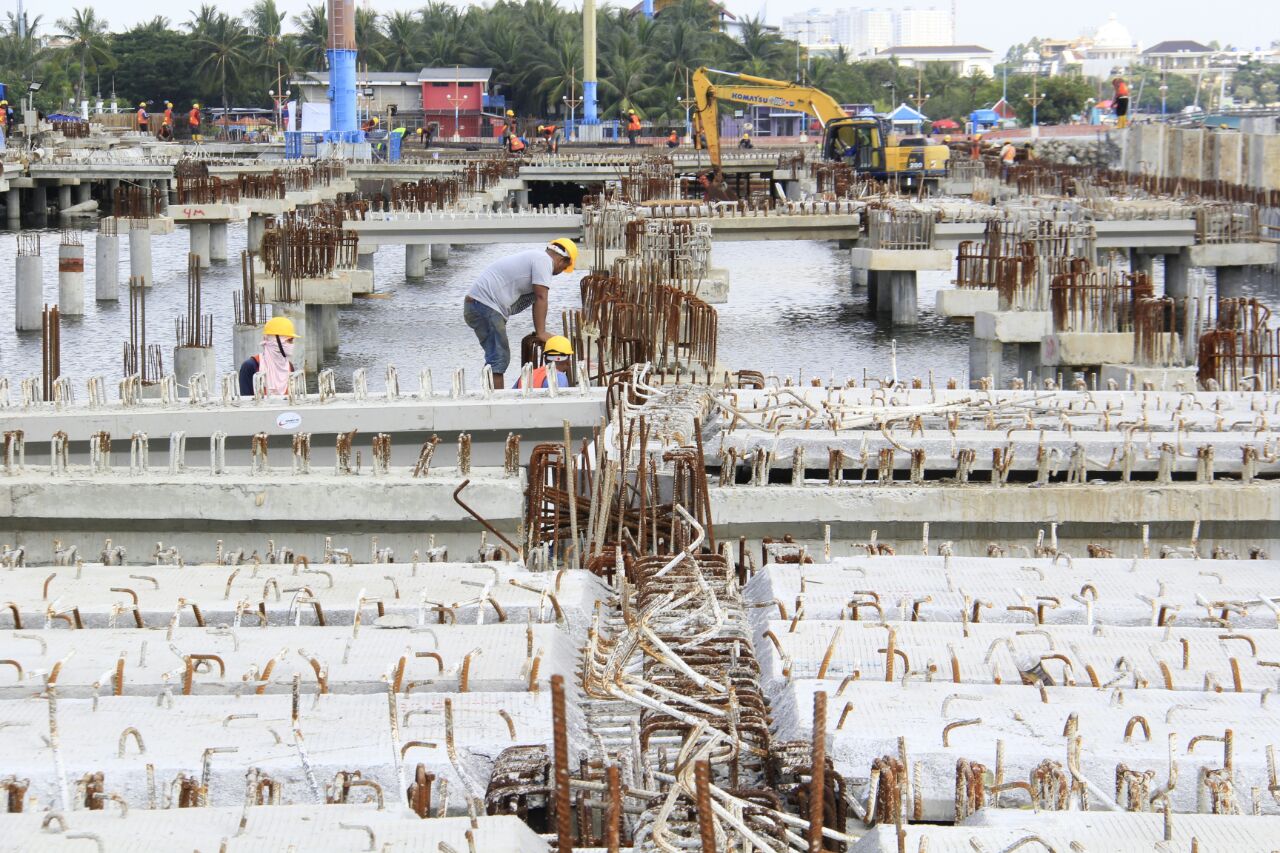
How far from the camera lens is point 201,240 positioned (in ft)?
134

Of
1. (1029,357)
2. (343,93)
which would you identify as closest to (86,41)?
(343,93)

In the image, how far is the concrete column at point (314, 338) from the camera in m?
25.9

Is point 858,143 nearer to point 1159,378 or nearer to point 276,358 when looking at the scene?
point 1159,378

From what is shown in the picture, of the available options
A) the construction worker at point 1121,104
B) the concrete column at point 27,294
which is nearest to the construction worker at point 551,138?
the construction worker at point 1121,104

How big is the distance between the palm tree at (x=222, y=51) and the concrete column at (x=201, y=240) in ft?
178

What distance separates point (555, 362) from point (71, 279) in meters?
20.1

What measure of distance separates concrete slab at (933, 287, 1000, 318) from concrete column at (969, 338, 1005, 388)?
0.52 m

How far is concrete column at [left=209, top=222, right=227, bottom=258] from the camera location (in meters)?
43.1

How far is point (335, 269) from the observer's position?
87.3 feet

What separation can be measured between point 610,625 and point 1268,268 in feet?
124

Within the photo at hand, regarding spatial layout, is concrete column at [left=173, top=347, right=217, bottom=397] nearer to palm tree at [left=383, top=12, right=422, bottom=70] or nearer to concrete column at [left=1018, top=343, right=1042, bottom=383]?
concrete column at [left=1018, top=343, right=1042, bottom=383]

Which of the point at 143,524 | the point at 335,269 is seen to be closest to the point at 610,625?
the point at 143,524

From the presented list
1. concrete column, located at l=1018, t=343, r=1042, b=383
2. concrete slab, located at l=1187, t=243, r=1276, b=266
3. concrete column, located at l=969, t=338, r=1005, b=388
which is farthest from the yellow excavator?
concrete column, located at l=1018, t=343, r=1042, b=383

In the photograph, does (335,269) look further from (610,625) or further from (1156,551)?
(610,625)
